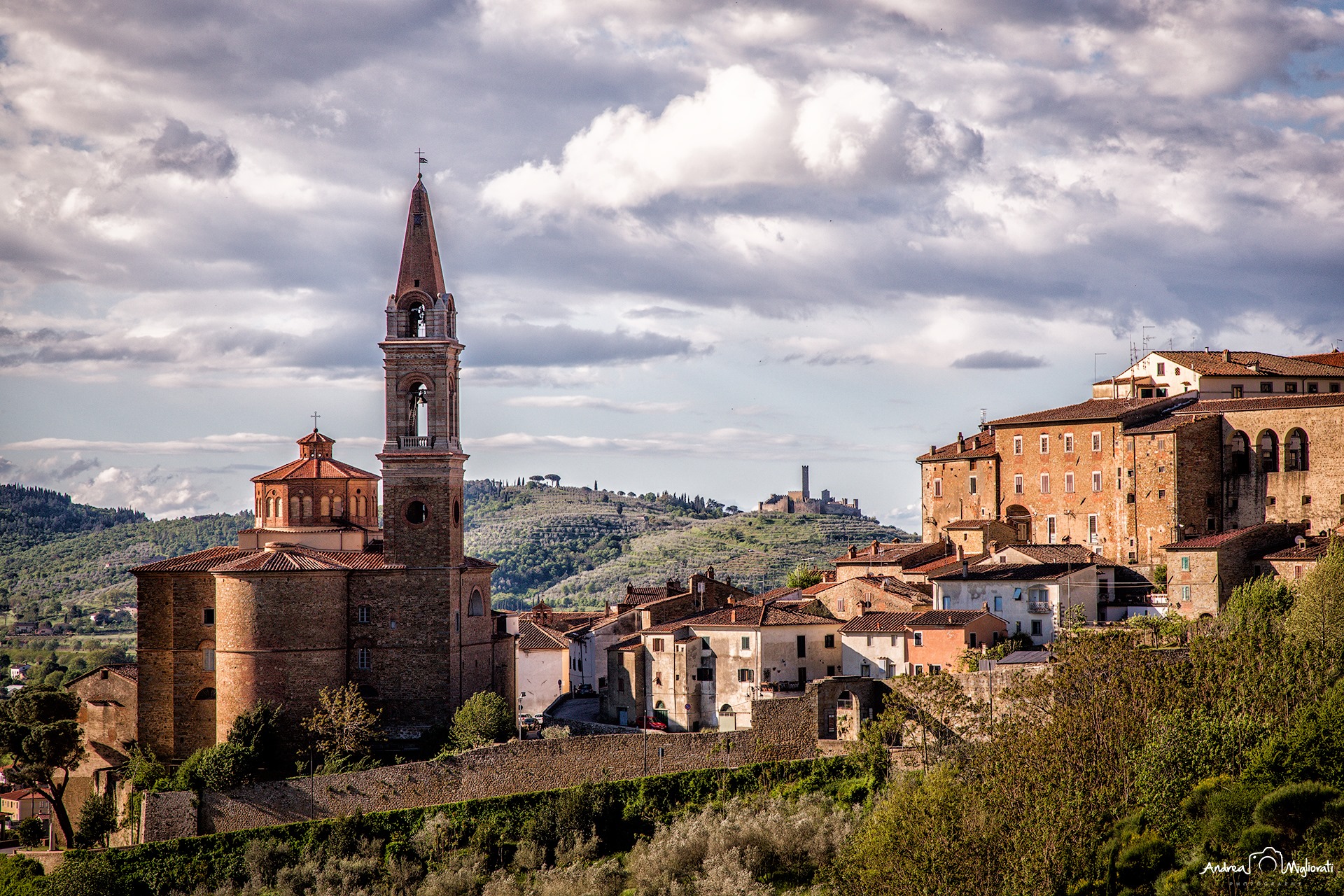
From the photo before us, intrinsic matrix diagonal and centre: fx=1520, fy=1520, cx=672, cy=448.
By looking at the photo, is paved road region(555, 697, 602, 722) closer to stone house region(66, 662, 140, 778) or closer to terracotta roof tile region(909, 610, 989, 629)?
terracotta roof tile region(909, 610, 989, 629)

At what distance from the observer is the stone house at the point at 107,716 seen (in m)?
57.3

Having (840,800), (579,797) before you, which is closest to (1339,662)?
(840,800)

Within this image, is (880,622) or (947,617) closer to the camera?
(947,617)

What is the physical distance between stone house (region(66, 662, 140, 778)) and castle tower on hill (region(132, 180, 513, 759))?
88cm

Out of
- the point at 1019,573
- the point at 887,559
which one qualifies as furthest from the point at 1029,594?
the point at 887,559

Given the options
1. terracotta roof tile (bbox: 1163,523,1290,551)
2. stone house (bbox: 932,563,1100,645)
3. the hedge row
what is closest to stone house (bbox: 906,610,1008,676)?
stone house (bbox: 932,563,1100,645)

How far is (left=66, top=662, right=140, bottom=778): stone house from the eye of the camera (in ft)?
188

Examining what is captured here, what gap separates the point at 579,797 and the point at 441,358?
1908 cm

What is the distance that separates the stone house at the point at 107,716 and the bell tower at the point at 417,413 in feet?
36.8

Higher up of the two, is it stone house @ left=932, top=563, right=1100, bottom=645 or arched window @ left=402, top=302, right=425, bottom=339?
arched window @ left=402, top=302, right=425, bottom=339

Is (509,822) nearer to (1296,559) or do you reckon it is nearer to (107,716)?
(107,716)

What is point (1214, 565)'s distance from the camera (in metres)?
57.8

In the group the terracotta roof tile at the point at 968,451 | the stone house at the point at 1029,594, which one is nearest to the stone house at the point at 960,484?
the terracotta roof tile at the point at 968,451
